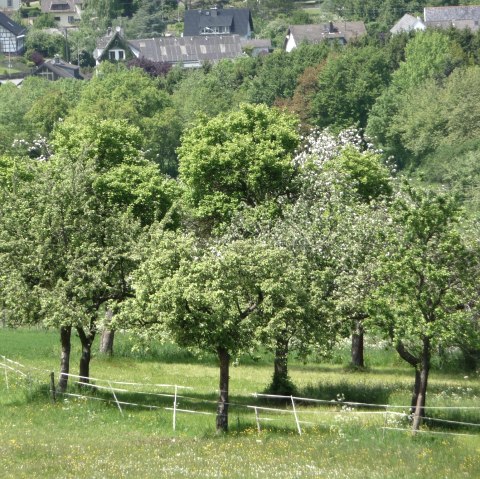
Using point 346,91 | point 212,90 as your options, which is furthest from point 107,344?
point 212,90

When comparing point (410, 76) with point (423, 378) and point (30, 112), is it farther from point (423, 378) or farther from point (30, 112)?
point (423, 378)

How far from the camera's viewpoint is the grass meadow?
3197cm

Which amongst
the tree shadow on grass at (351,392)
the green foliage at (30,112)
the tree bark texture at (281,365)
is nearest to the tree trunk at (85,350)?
the tree bark texture at (281,365)

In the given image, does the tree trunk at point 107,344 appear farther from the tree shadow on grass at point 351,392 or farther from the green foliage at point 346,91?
the green foliage at point 346,91

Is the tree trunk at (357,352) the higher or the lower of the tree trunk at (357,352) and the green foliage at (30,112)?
the lower

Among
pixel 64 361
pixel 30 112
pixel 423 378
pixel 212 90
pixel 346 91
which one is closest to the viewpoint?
pixel 423 378

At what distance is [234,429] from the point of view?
37.9 meters

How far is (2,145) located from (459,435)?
94699 mm

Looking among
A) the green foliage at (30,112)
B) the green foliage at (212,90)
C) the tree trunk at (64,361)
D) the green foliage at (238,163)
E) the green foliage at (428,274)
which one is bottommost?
the tree trunk at (64,361)

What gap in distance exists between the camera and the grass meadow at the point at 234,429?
32.0 m

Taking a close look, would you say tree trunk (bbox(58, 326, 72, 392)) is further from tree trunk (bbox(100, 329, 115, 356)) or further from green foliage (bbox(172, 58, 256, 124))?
green foliage (bbox(172, 58, 256, 124))

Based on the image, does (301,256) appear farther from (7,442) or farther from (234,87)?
(234,87)

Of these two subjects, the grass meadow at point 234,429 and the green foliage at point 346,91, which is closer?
the grass meadow at point 234,429

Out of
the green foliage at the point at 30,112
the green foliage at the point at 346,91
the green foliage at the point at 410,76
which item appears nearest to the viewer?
the green foliage at the point at 410,76
